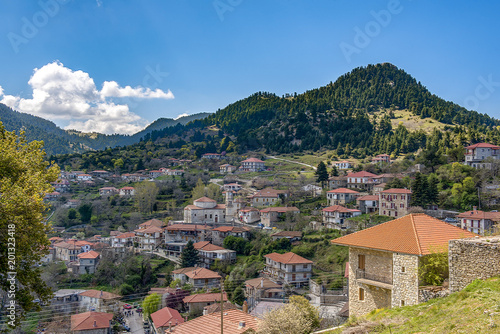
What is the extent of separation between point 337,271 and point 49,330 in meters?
22.3

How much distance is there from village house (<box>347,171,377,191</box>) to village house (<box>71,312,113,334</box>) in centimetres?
3600

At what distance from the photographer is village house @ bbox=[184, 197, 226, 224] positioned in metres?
51.3

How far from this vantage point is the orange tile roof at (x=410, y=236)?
9.38 metres

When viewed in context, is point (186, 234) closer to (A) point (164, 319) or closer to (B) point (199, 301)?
(B) point (199, 301)

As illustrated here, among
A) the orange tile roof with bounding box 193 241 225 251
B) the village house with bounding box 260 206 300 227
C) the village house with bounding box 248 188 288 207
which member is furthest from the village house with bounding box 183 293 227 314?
the village house with bounding box 248 188 288 207

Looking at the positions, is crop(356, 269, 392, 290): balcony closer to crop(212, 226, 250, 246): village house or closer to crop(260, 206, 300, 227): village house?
crop(212, 226, 250, 246): village house

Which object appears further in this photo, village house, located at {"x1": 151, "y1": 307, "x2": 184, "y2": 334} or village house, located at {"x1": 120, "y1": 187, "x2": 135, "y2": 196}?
village house, located at {"x1": 120, "y1": 187, "x2": 135, "y2": 196}

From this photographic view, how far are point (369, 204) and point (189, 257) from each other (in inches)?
837

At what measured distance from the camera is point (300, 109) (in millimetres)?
105438

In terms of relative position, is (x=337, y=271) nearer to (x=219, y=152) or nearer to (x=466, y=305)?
(x=466, y=305)

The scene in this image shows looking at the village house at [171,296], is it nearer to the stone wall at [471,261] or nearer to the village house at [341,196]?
the village house at [341,196]

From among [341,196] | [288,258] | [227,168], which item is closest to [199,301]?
[288,258]

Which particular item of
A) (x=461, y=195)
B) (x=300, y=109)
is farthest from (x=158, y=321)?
(x=300, y=109)

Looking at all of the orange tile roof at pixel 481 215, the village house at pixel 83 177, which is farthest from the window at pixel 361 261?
the village house at pixel 83 177
